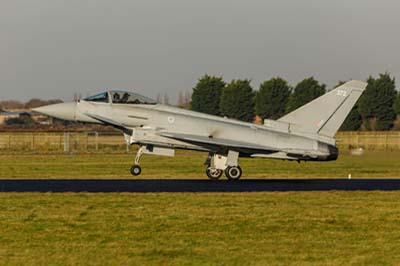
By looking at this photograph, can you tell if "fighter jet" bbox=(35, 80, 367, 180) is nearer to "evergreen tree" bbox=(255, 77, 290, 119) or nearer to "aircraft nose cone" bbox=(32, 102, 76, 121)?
"aircraft nose cone" bbox=(32, 102, 76, 121)

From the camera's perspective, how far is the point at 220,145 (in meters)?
28.6

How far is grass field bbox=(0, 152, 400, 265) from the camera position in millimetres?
12305

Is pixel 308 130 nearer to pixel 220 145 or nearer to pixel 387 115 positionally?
pixel 220 145

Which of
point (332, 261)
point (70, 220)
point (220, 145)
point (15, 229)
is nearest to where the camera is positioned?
point (332, 261)

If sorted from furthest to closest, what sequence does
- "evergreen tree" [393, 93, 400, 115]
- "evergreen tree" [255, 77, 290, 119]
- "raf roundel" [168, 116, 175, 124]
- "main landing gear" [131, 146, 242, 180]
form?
"evergreen tree" [255, 77, 290, 119], "evergreen tree" [393, 93, 400, 115], "raf roundel" [168, 116, 175, 124], "main landing gear" [131, 146, 242, 180]

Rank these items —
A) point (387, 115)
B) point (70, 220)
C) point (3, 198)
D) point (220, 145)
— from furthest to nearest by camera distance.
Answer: point (387, 115)
point (220, 145)
point (3, 198)
point (70, 220)

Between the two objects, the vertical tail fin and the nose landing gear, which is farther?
the nose landing gear

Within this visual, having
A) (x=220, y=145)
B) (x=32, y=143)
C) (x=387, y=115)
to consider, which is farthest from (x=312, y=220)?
(x=387, y=115)

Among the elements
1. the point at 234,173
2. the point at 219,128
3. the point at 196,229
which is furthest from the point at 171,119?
the point at 196,229

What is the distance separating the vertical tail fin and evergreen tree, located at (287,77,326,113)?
59911 mm

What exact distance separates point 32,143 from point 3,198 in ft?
158

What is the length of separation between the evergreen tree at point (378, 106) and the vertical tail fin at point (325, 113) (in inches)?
2321

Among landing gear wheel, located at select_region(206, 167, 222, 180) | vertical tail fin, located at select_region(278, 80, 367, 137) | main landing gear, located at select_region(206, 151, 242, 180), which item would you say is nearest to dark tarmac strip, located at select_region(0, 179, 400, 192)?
main landing gear, located at select_region(206, 151, 242, 180)

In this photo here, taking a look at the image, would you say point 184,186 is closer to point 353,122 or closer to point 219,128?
point 219,128
